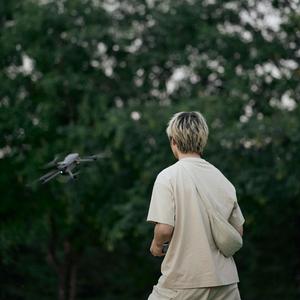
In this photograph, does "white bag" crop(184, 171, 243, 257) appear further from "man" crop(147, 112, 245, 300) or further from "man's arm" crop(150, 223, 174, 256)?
"man's arm" crop(150, 223, 174, 256)

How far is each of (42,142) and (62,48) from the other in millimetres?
2275

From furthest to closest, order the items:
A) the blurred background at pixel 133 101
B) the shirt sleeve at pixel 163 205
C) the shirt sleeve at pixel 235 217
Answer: the blurred background at pixel 133 101 → the shirt sleeve at pixel 235 217 → the shirt sleeve at pixel 163 205

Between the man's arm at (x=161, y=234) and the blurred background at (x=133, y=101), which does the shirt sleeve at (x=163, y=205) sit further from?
the blurred background at (x=133, y=101)

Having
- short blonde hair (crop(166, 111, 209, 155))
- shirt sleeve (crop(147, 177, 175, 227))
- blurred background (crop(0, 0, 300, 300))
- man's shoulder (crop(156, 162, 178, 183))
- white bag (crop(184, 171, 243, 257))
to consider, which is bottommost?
white bag (crop(184, 171, 243, 257))

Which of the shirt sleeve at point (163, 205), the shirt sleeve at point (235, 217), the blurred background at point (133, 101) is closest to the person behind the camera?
the shirt sleeve at point (163, 205)

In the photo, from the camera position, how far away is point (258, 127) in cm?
1259

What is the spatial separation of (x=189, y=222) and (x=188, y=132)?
392 millimetres

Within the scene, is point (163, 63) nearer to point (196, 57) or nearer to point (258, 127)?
point (196, 57)

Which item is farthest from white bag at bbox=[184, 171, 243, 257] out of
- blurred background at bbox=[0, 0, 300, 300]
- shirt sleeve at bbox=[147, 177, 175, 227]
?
blurred background at bbox=[0, 0, 300, 300]

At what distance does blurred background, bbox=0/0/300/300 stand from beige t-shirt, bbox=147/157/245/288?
8655 mm

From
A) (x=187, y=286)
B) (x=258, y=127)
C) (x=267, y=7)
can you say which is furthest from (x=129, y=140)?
(x=187, y=286)

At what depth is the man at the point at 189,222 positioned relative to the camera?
327 cm

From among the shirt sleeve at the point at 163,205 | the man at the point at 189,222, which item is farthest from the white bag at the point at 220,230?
the shirt sleeve at the point at 163,205

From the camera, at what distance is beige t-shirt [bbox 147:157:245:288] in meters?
3.27
